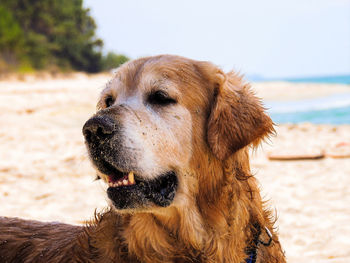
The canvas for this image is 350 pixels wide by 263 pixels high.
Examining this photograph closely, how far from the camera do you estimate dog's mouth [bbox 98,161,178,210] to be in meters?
2.63

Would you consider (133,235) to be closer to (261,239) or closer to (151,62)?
(261,239)

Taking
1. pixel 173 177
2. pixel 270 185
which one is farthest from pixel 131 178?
pixel 270 185

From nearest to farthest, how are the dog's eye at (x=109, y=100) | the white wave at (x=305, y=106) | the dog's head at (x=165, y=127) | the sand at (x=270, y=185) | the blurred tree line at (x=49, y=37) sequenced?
the dog's head at (x=165, y=127), the dog's eye at (x=109, y=100), the sand at (x=270, y=185), the white wave at (x=305, y=106), the blurred tree line at (x=49, y=37)

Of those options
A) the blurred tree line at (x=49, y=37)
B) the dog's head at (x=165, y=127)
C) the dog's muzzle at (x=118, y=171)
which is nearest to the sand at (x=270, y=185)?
the dog's muzzle at (x=118, y=171)

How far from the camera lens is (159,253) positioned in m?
2.78

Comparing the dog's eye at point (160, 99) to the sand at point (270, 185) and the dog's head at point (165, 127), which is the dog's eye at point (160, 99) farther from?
the sand at point (270, 185)

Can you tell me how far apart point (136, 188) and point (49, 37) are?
165 ft

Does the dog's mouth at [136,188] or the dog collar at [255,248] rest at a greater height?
the dog's mouth at [136,188]

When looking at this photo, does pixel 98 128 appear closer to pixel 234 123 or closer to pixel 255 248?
pixel 234 123

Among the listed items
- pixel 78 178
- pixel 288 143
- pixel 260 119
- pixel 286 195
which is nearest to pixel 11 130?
pixel 78 178

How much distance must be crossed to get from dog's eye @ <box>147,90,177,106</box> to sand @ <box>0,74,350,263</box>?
1.98 feet

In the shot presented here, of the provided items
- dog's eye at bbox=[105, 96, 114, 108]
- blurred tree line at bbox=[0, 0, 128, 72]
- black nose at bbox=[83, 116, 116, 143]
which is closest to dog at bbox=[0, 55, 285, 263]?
black nose at bbox=[83, 116, 116, 143]

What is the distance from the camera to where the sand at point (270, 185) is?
171 inches

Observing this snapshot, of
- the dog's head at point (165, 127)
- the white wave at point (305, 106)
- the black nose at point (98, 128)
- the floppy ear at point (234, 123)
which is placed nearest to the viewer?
the black nose at point (98, 128)
